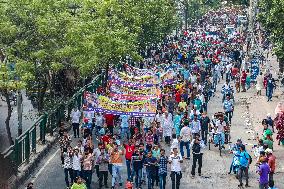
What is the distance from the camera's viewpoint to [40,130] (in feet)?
82.7

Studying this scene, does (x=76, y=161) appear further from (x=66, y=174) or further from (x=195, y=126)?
(x=195, y=126)

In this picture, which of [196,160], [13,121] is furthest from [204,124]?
[13,121]

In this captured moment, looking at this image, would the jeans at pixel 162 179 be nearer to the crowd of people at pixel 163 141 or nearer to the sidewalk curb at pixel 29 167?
the crowd of people at pixel 163 141

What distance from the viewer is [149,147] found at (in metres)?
20.3

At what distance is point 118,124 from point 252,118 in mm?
7873

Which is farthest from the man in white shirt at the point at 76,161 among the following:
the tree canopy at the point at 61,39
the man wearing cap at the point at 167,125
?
the man wearing cap at the point at 167,125

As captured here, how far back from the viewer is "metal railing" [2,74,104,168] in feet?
70.1

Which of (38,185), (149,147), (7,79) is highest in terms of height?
(7,79)

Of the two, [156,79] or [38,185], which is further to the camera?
[156,79]

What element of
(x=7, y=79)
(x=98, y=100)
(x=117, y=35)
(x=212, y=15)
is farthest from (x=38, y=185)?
(x=212, y=15)

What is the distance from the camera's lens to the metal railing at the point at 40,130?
70.1ft

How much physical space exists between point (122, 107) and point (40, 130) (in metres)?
3.38

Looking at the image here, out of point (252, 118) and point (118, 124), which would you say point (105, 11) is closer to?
point (118, 124)

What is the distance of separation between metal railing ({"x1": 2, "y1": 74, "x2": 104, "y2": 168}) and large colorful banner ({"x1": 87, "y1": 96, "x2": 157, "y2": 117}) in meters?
2.07
